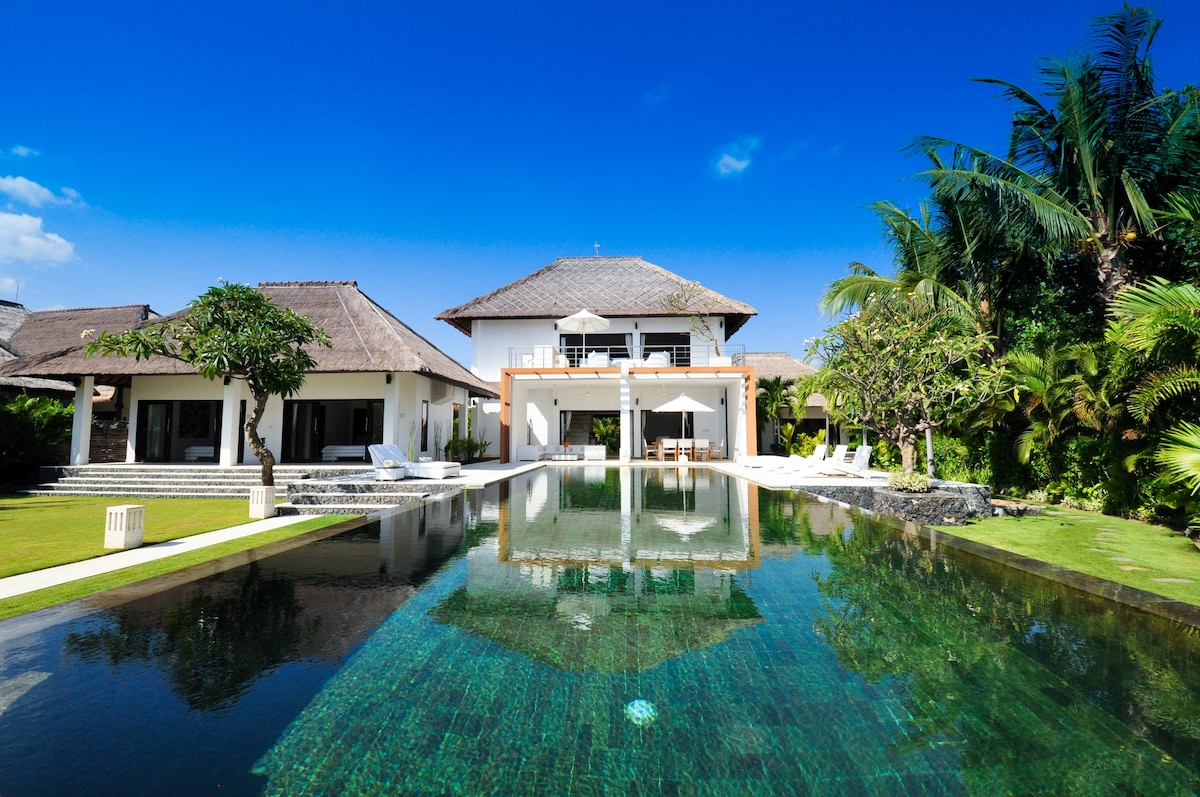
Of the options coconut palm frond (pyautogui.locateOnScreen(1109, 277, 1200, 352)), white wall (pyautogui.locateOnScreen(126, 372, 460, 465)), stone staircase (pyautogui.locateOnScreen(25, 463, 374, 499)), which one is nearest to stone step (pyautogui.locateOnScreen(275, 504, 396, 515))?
stone staircase (pyautogui.locateOnScreen(25, 463, 374, 499))

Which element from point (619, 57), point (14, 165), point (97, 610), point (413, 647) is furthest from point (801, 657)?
point (14, 165)

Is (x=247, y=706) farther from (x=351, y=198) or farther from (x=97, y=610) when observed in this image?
(x=351, y=198)

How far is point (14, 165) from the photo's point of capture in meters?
14.1

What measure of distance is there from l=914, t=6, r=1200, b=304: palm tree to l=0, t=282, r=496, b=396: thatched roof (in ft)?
45.6

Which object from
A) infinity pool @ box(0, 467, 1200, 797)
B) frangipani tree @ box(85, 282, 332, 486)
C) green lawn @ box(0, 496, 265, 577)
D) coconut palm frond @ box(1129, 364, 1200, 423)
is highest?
frangipani tree @ box(85, 282, 332, 486)

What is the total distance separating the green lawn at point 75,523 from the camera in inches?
238

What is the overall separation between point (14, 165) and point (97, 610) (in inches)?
645

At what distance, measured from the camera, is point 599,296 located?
24.7m

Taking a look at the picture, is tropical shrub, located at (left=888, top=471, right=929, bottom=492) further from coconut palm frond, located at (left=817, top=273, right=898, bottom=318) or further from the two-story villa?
the two-story villa

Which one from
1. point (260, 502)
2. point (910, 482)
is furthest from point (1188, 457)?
point (260, 502)

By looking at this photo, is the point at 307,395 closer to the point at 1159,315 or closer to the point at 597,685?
the point at 597,685

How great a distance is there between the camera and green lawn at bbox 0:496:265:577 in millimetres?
6055

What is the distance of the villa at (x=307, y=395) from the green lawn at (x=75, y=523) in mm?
3499

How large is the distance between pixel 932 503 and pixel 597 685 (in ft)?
22.8
